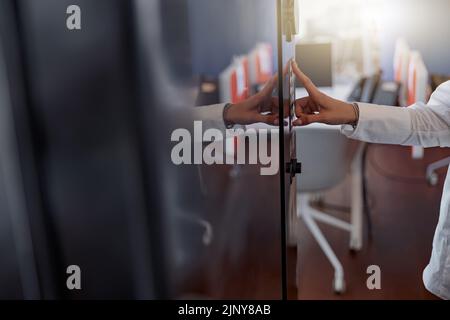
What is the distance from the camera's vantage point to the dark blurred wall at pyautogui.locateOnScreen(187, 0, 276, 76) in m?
1.50

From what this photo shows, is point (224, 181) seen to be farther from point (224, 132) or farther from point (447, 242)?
point (447, 242)

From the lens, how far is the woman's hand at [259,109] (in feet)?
3.97

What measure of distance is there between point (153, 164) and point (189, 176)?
114mm

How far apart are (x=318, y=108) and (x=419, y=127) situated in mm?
217

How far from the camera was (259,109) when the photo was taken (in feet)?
4.01

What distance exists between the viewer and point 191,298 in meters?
1.53

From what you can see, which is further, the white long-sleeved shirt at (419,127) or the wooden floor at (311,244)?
the wooden floor at (311,244)

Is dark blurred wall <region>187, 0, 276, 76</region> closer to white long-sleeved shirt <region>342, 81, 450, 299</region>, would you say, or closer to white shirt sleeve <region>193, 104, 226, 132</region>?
white shirt sleeve <region>193, 104, 226, 132</region>

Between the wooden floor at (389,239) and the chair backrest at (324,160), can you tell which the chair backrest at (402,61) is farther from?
the chair backrest at (324,160)

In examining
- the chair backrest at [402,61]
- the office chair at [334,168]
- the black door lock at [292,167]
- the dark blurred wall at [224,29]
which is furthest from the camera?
the chair backrest at [402,61]

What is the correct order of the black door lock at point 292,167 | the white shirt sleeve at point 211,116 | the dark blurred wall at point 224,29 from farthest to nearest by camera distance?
the dark blurred wall at point 224,29 → the white shirt sleeve at point 211,116 → the black door lock at point 292,167

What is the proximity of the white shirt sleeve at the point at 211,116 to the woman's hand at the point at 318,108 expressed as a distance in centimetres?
20

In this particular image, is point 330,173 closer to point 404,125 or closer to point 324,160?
point 324,160

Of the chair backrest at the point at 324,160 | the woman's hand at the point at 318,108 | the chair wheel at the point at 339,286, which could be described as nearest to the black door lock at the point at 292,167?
the woman's hand at the point at 318,108
